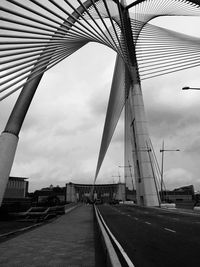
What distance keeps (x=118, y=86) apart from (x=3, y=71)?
35.7 m

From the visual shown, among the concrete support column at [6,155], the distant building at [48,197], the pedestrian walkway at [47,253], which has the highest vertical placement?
the distant building at [48,197]

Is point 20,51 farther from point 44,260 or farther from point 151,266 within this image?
point 151,266

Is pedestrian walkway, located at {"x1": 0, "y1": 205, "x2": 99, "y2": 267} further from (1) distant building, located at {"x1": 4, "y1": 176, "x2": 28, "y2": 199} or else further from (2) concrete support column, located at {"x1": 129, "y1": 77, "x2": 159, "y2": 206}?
(1) distant building, located at {"x1": 4, "y1": 176, "x2": 28, "y2": 199}

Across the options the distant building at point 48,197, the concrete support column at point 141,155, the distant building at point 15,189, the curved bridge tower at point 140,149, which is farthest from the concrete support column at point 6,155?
the distant building at point 15,189

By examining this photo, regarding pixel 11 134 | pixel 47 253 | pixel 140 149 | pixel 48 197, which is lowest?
pixel 47 253

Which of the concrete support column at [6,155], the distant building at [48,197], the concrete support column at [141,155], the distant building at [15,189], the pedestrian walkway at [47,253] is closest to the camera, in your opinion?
the pedestrian walkway at [47,253]

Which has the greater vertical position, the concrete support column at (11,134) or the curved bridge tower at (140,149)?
the curved bridge tower at (140,149)

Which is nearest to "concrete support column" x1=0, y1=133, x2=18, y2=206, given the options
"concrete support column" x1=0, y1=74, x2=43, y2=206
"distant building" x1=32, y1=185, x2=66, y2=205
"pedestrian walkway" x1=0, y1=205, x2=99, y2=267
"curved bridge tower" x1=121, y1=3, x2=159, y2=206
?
"concrete support column" x1=0, y1=74, x2=43, y2=206

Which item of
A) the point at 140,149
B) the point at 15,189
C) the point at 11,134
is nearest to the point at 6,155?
the point at 11,134

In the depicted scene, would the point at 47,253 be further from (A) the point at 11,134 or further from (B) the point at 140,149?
(B) the point at 140,149

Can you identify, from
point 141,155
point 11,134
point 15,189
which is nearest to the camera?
point 11,134

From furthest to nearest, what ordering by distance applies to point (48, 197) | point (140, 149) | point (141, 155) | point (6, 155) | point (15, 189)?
point (15, 189) → point (140, 149) → point (141, 155) → point (48, 197) → point (6, 155)

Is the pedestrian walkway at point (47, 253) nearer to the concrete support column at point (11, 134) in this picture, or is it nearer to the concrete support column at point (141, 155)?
the concrete support column at point (11, 134)

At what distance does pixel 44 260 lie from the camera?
823 cm
